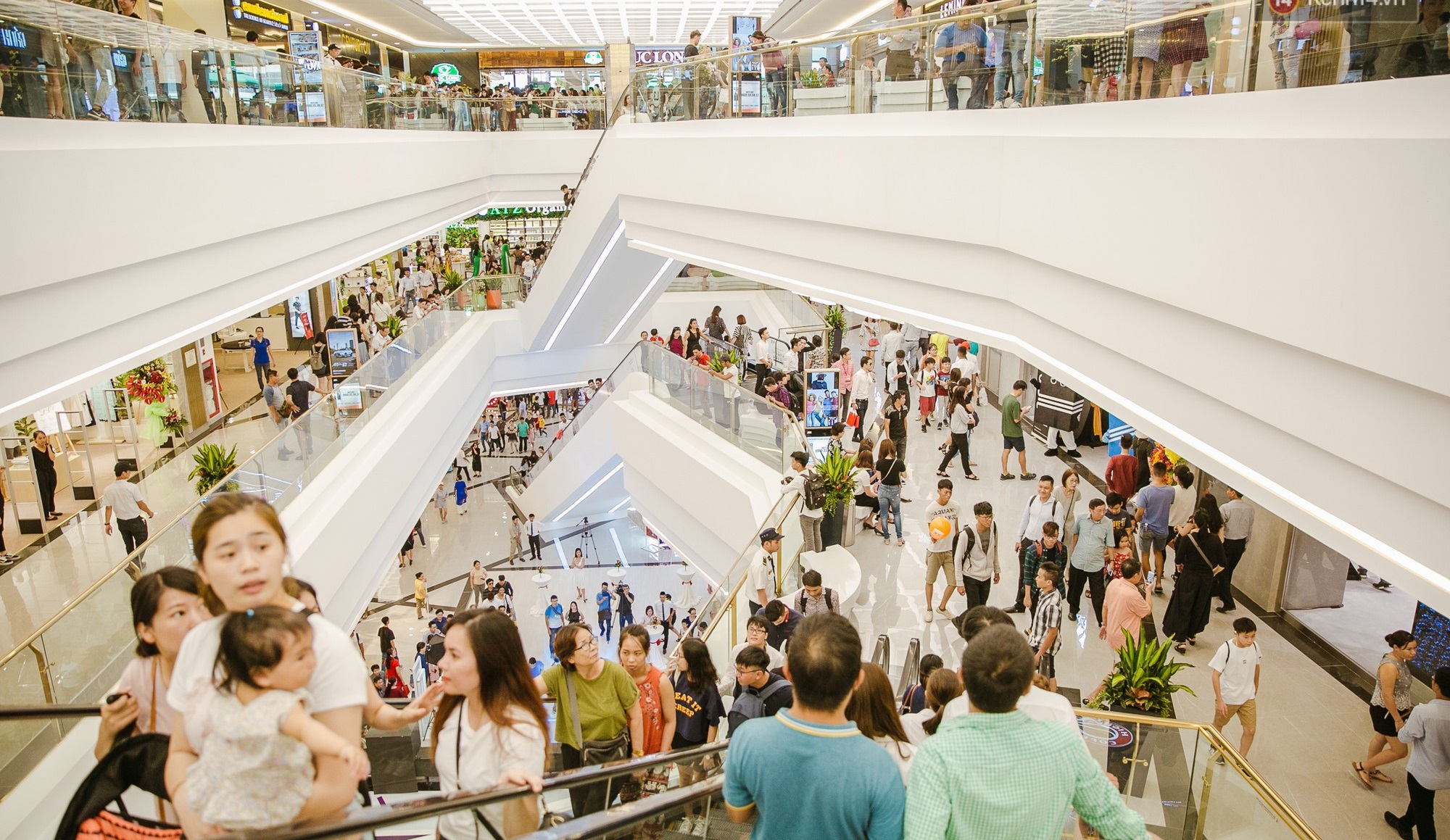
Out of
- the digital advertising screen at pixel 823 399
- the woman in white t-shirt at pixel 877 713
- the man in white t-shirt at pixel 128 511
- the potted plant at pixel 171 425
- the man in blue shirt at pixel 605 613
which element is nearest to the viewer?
the woman in white t-shirt at pixel 877 713

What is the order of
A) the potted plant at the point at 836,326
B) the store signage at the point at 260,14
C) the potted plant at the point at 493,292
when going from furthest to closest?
the store signage at the point at 260,14, the potted plant at the point at 836,326, the potted plant at the point at 493,292

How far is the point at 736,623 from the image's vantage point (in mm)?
8141

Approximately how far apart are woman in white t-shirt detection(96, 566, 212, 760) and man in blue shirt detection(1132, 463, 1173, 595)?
8.03m

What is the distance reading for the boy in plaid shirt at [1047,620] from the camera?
663cm

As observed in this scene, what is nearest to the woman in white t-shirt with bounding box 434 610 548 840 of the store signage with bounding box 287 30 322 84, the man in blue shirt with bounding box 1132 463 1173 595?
the man in blue shirt with bounding box 1132 463 1173 595

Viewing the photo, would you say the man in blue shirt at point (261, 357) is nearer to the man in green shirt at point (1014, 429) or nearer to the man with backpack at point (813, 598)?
the man in green shirt at point (1014, 429)

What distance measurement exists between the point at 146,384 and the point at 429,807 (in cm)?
1570

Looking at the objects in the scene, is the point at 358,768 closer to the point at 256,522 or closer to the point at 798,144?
the point at 256,522

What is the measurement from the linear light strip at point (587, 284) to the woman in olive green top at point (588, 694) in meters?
11.7

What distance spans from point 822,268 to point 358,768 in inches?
320

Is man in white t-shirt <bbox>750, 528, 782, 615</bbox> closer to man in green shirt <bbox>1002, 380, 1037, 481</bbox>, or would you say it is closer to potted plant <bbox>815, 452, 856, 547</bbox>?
potted plant <bbox>815, 452, 856, 547</bbox>

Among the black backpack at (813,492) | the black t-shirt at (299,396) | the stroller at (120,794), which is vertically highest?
the stroller at (120,794)

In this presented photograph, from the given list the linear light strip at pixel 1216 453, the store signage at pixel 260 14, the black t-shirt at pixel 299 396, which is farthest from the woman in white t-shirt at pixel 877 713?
the store signage at pixel 260 14

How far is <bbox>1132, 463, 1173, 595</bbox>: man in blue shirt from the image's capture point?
8688mm
